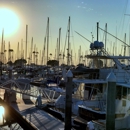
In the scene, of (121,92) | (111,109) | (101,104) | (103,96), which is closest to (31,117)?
(101,104)

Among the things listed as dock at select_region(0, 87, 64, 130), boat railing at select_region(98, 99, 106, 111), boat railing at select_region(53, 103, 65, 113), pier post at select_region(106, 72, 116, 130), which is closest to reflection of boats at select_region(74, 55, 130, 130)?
boat railing at select_region(98, 99, 106, 111)

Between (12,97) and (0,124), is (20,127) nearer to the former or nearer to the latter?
(0,124)

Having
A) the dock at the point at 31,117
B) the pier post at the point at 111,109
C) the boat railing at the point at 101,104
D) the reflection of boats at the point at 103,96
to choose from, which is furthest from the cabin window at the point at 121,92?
the pier post at the point at 111,109

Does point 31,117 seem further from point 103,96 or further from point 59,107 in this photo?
point 103,96

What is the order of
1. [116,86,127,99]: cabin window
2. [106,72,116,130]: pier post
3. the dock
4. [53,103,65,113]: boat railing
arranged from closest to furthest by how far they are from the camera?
[106,72,116,130]: pier post → the dock → [116,86,127,99]: cabin window → [53,103,65,113]: boat railing

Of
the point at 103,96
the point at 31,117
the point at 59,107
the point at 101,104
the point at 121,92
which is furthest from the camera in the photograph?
the point at 59,107

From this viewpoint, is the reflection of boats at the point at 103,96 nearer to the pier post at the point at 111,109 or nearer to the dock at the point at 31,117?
the dock at the point at 31,117

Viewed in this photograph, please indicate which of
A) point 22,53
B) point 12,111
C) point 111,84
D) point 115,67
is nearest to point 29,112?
point 12,111

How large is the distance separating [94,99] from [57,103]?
4150 millimetres

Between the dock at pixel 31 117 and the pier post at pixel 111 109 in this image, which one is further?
the dock at pixel 31 117

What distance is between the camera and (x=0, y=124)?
77.3ft

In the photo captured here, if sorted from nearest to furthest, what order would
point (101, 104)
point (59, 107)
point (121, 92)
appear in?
point (121, 92) → point (101, 104) → point (59, 107)

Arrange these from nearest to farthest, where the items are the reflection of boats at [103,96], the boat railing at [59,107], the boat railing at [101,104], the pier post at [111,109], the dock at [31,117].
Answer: the pier post at [111,109] → the dock at [31,117] → the reflection of boats at [103,96] → the boat railing at [101,104] → the boat railing at [59,107]

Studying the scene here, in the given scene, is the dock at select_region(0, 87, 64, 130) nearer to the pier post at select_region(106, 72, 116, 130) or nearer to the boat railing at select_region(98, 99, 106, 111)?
the boat railing at select_region(98, 99, 106, 111)
